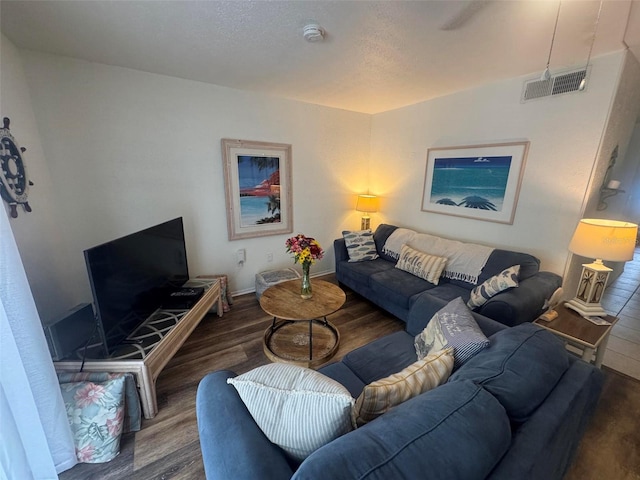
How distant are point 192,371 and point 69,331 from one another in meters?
0.84

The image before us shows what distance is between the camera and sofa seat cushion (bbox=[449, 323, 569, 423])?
33.8 inches

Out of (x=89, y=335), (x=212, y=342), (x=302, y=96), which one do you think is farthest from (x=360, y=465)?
(x=302, y=96)

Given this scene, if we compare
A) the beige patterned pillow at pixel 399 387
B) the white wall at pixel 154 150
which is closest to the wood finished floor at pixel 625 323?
the beige patterned pillow at pixel 399 387

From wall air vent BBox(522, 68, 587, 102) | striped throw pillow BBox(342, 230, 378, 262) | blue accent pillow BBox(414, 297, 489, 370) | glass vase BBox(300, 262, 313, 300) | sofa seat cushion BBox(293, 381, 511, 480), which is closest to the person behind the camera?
sofa seat cushion BBox(293, 381, 511, 480)

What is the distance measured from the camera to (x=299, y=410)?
0.79 metres

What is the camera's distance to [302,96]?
2.97 meters

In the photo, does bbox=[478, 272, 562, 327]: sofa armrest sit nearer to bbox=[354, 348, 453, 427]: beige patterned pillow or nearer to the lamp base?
the lamp base

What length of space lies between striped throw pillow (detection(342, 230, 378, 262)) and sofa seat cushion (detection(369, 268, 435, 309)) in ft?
1.42

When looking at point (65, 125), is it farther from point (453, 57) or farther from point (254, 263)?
point (453, 57)

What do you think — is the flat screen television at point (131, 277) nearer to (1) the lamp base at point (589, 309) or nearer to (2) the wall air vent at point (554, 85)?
(1) the lamp base at point (589, 309)

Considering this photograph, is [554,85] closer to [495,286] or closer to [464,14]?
[464,14]

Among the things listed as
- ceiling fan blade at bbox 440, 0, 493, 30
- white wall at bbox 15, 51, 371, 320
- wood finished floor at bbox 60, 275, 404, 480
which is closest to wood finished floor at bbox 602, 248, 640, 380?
wood finished floor at bbox 60, 275, 404, 480

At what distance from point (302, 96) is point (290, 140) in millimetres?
515

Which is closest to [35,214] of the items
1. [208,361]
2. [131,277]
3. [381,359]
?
[131,277]
